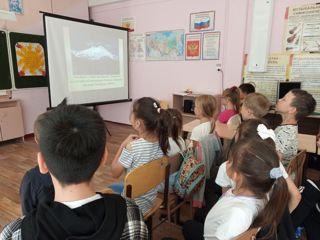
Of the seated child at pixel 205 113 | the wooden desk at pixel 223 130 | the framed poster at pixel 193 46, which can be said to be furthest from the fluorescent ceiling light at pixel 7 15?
the seated child at pixel 205 113

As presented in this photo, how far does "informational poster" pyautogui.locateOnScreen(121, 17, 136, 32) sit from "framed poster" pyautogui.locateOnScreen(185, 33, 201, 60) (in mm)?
1262

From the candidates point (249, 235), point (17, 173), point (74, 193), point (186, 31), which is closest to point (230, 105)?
point (186, 31)

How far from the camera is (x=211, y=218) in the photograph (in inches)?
44.9

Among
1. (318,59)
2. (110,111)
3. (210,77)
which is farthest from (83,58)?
(318,59)

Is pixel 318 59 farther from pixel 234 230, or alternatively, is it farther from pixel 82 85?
pixel 82 85

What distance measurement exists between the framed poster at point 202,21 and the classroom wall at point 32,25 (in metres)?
2.47

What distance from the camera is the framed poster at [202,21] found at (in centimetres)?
400

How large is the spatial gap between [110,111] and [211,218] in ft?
15.7

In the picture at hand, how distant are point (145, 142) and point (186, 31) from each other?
3.20 meters

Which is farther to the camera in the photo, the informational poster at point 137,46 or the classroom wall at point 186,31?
the informational poster at point 137,46

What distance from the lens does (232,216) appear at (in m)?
0.99

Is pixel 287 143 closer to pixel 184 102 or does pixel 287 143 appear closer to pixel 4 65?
pixel 184 102

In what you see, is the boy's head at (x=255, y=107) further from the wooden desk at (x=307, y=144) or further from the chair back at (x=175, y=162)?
the chair back at (x=175, y=162)

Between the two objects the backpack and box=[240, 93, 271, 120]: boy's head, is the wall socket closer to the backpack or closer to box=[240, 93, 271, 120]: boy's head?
box=[240, 93, 271, 120]: boy's head
